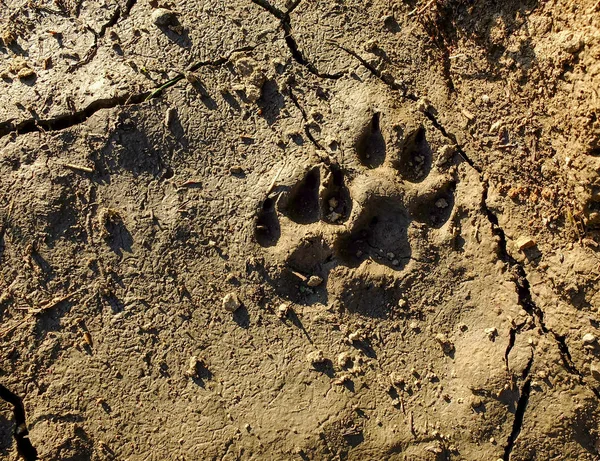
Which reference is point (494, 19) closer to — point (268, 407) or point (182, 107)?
point (182, 107)

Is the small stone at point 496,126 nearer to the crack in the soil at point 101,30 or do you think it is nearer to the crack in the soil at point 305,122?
the crack in the soil at point 305,122

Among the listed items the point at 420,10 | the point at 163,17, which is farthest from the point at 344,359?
the point at 163,17

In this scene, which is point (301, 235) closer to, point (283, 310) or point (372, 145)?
point (283, 310)

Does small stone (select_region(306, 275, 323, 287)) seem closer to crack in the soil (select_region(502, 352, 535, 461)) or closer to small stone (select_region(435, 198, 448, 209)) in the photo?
small stone (select_region(435, 198, 448, 209))

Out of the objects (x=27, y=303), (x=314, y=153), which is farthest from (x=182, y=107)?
(x=27, y=303)

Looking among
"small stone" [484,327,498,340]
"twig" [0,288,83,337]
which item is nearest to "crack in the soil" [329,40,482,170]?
"small stone" [484,327,498,340]

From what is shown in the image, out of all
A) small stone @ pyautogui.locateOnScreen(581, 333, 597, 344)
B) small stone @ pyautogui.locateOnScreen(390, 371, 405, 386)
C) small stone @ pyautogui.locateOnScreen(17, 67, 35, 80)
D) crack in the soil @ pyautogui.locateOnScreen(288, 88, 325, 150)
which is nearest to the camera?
small stone @ pyautogui.locateOnScreen(581, 333, 597, 344)
